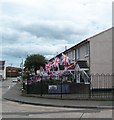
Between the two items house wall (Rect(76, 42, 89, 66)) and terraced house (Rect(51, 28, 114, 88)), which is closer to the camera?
terraced house (Rect(51, 28, 114, 88))

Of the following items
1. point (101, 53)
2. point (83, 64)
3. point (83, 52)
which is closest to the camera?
point (101, 53)

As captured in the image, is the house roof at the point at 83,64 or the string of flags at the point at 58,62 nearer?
the house roof at the point at 83,64

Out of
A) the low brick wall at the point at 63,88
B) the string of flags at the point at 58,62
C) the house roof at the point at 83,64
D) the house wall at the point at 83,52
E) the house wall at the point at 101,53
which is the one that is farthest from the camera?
the string of flags at the point at 58,62

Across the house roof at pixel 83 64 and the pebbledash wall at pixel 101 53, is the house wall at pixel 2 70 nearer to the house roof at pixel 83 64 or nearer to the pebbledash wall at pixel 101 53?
the house roof at pixel 83 64

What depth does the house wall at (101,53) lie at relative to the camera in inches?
1195

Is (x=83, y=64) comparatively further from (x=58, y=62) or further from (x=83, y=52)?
(x=58, y=62)

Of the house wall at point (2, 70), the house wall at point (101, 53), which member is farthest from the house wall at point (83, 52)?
the house wall at point (2, 70)

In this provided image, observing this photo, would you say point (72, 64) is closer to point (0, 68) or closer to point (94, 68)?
point (94, 68)

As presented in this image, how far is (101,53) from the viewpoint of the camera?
A: 30.6m

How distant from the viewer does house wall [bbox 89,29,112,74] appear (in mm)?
30359

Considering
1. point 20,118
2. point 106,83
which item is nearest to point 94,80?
point 106,83

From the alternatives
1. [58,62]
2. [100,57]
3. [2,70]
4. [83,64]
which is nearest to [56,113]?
[100,57]

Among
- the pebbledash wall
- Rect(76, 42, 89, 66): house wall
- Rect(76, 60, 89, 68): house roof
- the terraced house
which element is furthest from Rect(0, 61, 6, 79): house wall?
the pebbledash wall

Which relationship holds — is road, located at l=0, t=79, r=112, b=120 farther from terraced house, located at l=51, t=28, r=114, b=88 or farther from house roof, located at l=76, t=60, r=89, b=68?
house roof, located at l=76, t=60, r=89, b=68
